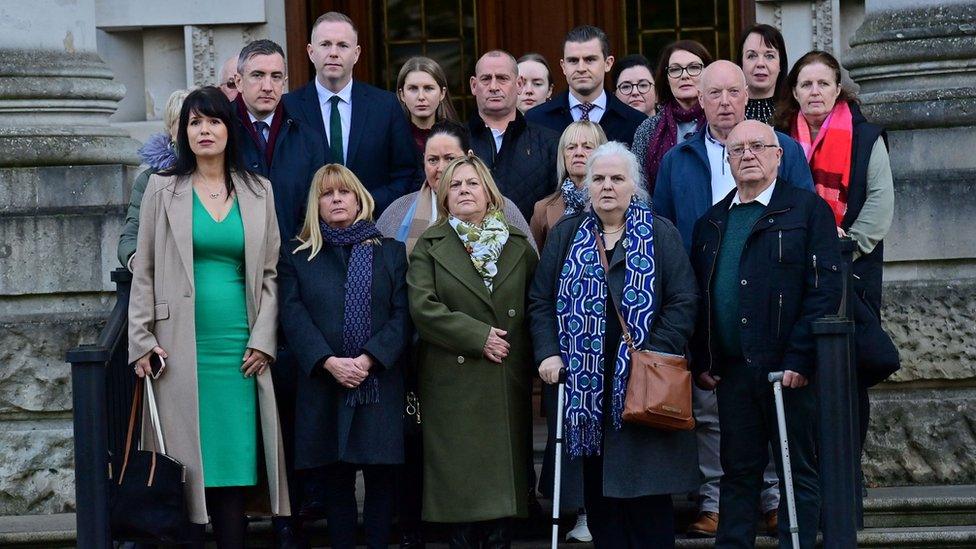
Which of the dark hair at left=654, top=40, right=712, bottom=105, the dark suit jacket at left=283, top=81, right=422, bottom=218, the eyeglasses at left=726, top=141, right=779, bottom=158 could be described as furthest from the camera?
the dark hair at left=654, top=40, right=712, bottom=105

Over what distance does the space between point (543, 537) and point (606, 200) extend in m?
1.67

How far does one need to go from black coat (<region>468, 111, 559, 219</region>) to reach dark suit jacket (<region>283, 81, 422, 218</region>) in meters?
0.37

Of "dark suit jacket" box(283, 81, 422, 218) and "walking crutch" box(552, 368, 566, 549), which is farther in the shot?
"dark suit jacket" box(283, 81, 422, 218)

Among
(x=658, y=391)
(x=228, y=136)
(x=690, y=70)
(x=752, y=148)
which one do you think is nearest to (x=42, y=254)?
(x=228, y=136)

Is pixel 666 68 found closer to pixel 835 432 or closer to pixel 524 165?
pixel 524 165

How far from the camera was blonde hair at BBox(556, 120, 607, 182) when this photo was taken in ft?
23.5

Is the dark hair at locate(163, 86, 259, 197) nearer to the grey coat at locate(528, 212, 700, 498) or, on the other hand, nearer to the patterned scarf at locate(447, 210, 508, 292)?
the patterned scarf at locate(447, 210, 508, 292)

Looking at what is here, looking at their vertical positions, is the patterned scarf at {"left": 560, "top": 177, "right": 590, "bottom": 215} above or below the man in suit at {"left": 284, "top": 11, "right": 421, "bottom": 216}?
below

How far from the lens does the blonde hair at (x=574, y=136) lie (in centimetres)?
717

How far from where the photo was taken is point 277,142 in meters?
7.17

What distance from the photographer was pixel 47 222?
26.5 feet

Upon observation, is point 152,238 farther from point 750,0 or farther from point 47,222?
point 750,0

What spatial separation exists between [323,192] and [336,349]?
2.10 ft

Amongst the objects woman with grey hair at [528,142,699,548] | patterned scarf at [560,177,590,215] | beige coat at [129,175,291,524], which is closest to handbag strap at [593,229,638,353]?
woman with grey hair at [528,142,699,548]
